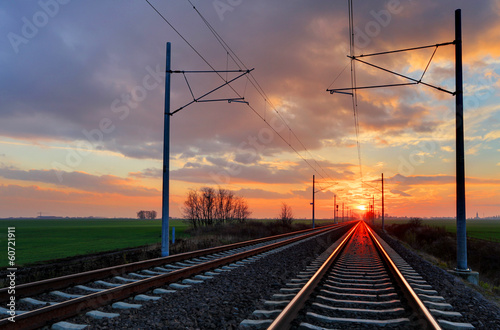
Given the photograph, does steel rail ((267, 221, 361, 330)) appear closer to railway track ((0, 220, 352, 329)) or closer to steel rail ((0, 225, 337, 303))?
railway track ((0, 220, 352, 329))

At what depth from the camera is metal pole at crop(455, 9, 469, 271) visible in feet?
44.3

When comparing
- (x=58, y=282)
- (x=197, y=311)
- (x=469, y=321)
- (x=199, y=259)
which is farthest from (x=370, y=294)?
(x=199, y=259)

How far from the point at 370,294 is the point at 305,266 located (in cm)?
507

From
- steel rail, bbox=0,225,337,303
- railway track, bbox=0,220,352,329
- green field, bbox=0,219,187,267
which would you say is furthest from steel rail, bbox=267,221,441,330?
green field, bbox=0,219,187,267

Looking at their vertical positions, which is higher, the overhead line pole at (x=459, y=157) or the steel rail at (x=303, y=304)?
the overhead line pole at (x=459, y=157)

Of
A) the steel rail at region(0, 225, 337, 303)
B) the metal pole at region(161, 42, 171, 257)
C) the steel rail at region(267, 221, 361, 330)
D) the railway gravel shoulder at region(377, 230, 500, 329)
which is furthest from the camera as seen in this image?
the metal pole at region(161, 42, 171, 257)

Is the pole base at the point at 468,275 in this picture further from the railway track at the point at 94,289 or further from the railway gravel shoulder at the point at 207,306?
the railway track at the point at 94,289

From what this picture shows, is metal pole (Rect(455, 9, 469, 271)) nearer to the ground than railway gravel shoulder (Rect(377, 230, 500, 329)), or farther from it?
farther from it

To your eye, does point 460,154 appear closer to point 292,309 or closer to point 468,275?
point 468,275

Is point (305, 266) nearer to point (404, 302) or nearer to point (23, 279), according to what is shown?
point (404, 302)

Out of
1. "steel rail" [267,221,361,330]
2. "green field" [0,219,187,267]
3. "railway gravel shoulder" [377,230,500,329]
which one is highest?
"steel rail" [267,221,361,330]

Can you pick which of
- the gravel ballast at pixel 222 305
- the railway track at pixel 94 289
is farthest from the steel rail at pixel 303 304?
the railway track at pixel 94 289

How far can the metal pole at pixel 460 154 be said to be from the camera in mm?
13500

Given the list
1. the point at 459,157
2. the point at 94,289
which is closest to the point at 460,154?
the point at 459,157
